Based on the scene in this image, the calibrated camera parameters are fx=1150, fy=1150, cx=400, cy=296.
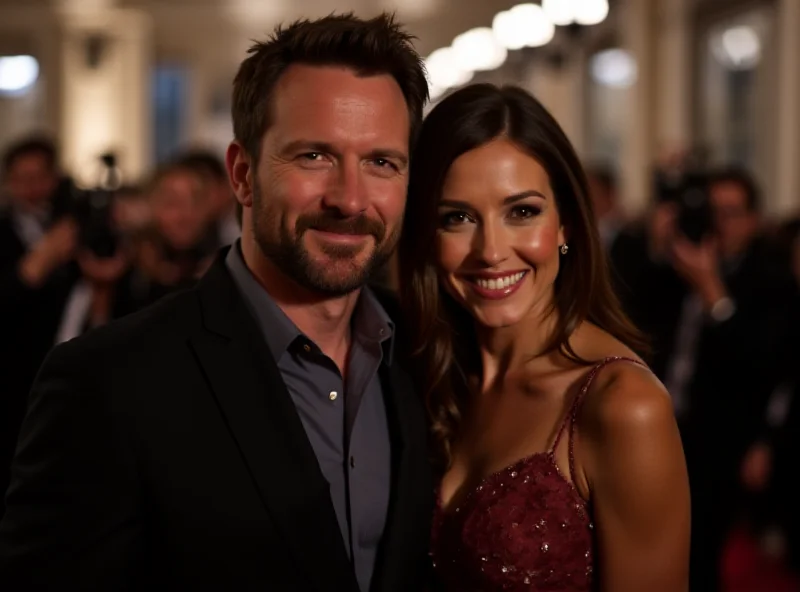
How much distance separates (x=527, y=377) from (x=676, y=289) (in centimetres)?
219

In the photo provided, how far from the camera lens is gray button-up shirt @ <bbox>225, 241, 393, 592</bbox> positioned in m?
1.66

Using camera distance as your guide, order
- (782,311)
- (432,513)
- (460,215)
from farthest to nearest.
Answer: (782,311), (460,215), (432,513)

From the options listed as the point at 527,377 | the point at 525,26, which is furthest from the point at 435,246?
the point at 525,26

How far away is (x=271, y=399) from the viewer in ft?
5.25

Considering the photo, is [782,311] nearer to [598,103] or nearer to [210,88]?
[598,103]

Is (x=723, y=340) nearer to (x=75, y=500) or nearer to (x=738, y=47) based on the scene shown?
(x=75, y=500)

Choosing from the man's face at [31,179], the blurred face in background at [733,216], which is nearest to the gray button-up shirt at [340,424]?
the man's face at [31,179]

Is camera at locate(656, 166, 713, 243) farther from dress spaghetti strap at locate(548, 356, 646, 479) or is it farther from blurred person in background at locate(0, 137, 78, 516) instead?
dress spaghetti strap at locate(548, 356, 646, 479)

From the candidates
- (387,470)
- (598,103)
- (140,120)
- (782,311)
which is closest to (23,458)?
(387,470)

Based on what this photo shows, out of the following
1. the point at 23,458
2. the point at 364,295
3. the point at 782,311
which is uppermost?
the point at 364,295

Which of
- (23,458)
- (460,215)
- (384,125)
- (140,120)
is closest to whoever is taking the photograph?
(23,458)

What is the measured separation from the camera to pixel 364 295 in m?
1.89

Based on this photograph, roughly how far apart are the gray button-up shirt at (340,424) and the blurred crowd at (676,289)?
163 cm

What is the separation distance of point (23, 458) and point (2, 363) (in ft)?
7.16
